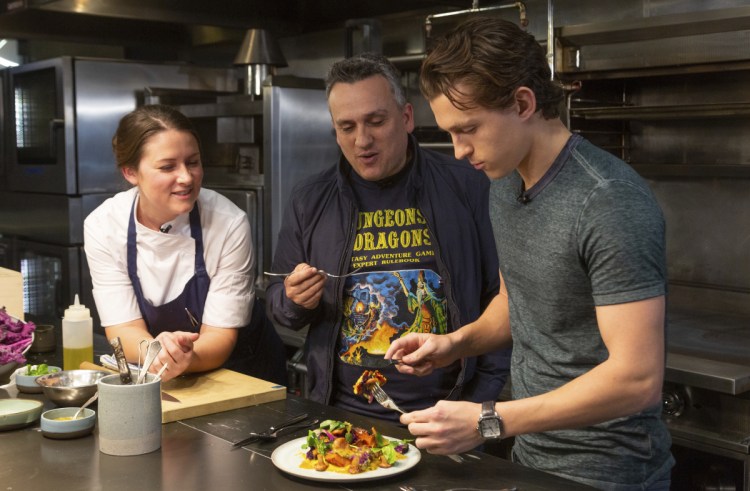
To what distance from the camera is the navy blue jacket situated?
2291 mm

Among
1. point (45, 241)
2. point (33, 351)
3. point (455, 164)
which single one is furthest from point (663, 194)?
point (45, 241)

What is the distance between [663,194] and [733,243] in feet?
1.07

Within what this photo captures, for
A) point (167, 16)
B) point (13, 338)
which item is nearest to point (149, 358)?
point (13, 338)

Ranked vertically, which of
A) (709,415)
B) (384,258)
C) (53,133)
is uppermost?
(53,133)

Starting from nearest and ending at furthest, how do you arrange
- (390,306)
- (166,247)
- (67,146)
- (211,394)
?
(211,394) < (390,306) < (166,247) < (67,146)

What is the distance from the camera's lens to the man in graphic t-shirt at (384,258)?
227 cm

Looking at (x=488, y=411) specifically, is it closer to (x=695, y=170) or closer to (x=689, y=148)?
(x=695, y=170)

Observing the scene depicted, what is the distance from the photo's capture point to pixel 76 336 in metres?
2.28

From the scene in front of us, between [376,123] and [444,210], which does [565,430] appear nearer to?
[444,210]

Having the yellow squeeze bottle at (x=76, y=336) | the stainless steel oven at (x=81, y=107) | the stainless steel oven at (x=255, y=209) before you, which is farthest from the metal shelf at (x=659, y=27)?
the stainless steel oven at (x=81, y=107)

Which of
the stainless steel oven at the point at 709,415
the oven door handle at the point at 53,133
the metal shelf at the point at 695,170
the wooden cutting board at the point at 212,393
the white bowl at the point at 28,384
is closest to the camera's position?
the wooden cutting board at the point at 212,393

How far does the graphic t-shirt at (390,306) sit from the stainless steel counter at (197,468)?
1.38ft

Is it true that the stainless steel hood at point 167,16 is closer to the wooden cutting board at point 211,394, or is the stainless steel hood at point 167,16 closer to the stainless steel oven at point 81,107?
the stainless steel oven at point 81,107

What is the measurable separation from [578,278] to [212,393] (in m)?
0.89
